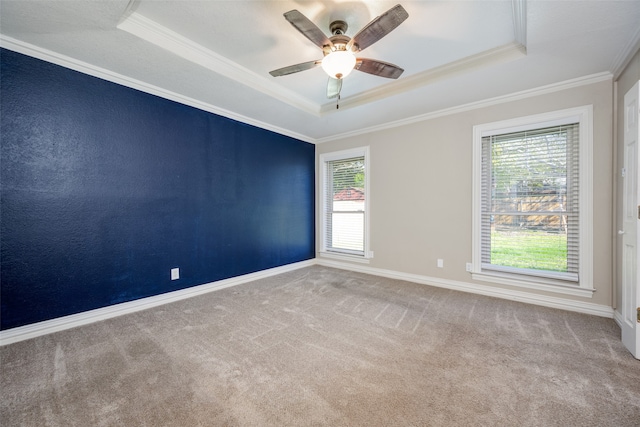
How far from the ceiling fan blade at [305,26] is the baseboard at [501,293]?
3280 mm

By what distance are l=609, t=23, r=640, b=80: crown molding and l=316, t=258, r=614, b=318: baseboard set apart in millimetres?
2350

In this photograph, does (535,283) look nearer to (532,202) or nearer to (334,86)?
(532,202)

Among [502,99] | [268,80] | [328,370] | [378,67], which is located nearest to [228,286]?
[328,370]

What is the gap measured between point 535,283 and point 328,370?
8.99ft

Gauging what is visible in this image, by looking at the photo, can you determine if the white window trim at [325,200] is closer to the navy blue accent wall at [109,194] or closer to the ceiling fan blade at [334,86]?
the navy blue accent wall at [109,194]

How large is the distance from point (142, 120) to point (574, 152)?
4888mm

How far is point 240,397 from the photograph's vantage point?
1.50 meters

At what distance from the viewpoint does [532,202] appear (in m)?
3.03

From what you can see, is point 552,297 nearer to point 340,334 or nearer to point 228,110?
point 340,334

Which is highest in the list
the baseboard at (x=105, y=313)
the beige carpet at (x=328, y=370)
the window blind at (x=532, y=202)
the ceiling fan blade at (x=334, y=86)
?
the ceiling fan blade at (x=334, y=86)

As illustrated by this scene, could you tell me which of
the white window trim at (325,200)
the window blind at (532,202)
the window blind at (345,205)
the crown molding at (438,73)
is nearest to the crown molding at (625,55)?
the window blind at (532,202)

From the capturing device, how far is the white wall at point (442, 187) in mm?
2613

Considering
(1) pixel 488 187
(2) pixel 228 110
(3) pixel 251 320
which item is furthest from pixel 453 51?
(3) pixel 251 320

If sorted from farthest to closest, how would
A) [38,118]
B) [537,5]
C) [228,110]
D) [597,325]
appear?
[228,110], [597,325], [38,118], [537,5]
